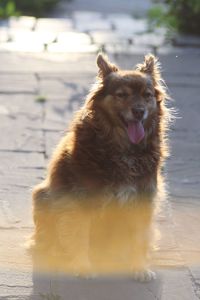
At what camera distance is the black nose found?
19.0 feet

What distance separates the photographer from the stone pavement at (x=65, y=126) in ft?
19.1

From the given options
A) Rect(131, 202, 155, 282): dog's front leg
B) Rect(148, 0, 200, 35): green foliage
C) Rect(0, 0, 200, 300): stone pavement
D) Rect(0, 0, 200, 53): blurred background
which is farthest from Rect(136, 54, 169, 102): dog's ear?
Rect(148, 0, 200, 35): green foliage

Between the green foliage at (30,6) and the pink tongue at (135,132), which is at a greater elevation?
the pink tongue at (135,132)

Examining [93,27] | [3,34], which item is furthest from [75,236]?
[93,27]

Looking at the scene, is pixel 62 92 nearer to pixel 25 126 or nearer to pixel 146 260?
pixel 25 126

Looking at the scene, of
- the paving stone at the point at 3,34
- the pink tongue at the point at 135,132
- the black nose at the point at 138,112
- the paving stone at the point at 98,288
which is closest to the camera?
the paving stone at the point at 98,288

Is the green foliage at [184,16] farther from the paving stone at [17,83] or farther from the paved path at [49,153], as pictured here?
the paving stone at [17,83]

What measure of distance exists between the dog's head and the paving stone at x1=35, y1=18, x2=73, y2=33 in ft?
36.1

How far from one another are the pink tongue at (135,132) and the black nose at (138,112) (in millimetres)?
95

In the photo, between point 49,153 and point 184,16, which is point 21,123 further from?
point 184,16

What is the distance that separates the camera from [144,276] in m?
5.95

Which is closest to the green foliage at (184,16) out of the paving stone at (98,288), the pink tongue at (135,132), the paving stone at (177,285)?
the pink tongue at (135,132)

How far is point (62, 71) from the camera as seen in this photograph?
1277 centimetres

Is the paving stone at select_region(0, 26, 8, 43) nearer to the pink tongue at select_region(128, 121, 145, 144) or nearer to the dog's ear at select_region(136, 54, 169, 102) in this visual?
the dog's ear at select_region(136, 54, 169, 102)
